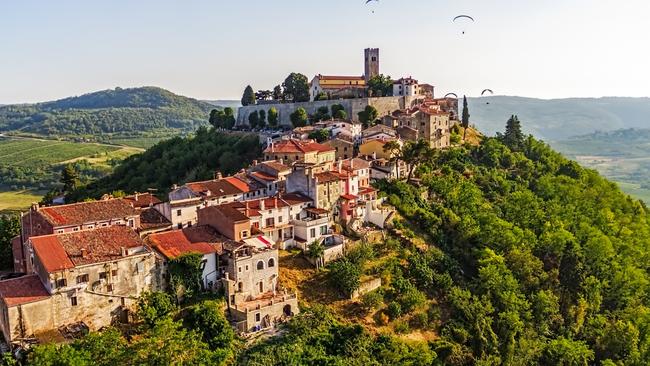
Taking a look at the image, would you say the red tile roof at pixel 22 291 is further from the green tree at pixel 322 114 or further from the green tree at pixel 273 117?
the green tree at pixel 273 117

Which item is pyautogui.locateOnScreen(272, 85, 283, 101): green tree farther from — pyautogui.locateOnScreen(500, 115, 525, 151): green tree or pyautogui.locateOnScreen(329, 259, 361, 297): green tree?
pyautogui.locateOnScreen(329, 259, 361, 297): green tree

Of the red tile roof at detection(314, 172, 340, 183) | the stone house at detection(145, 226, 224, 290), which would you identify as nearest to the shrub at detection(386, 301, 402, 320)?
the red tile roof at detection(314, 172, 340, 183)

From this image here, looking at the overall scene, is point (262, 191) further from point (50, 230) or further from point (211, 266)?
point (50, 230)

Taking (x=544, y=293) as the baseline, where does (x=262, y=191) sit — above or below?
above

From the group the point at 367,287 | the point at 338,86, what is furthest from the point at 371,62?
the point at 367,287

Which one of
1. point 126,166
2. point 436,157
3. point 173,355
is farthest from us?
point 126,166

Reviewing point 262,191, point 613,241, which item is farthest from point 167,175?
point 613,241
